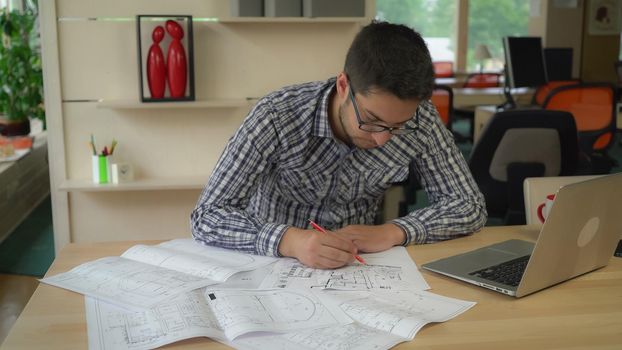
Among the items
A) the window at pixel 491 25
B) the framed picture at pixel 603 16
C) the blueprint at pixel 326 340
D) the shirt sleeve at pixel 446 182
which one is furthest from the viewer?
the window at pixel 491 25

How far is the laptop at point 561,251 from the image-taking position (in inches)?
50.9

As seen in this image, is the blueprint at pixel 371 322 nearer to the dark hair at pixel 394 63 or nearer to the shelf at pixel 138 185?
the dark hair at pixel 394 63

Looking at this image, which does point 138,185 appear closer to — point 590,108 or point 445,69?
point 590,108

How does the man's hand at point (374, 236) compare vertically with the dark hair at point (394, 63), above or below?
below

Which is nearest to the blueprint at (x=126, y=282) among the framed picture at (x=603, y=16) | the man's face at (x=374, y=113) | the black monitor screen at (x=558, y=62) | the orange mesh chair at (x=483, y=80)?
the man's face at (x=374, y=113)

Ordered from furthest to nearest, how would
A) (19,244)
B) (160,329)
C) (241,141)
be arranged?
(19,244) < (241,141) < (160,329)

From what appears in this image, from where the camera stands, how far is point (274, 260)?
5.08ft

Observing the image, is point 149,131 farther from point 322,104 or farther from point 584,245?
point 584,245

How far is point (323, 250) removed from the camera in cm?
147

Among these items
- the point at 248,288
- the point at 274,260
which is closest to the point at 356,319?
the point at 248,288

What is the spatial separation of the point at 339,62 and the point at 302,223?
1.61 metres

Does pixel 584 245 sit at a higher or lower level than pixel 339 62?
lower

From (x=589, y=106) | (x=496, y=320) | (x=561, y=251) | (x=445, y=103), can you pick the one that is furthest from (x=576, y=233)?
(x=445, y=103)

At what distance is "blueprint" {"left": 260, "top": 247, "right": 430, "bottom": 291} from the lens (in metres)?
1.38
